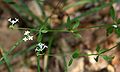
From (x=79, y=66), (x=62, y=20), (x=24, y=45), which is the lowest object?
(x=79, y=66)

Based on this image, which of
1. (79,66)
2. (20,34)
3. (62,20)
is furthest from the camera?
(62,20)

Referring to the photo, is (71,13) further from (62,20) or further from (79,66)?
(79,66)

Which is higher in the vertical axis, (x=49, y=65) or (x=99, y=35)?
(x=99, y=35)

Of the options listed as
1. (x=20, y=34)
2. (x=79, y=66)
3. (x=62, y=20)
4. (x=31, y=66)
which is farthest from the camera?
(x=62, y=20)

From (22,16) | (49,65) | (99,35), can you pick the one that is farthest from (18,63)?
(99,35)

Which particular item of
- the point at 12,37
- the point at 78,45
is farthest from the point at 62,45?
the point at 12,37

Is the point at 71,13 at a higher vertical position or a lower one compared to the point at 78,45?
higher

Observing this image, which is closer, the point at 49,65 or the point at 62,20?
the point at 49,65

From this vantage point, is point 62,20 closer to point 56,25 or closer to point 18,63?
point 56,25

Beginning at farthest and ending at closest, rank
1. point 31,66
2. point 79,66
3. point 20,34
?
point 20,34 → point 31,66 → point 79,66
